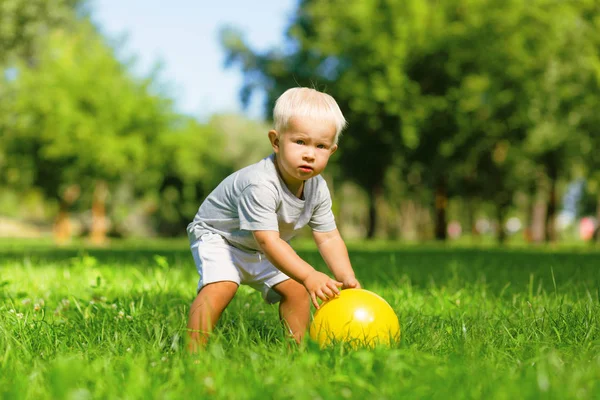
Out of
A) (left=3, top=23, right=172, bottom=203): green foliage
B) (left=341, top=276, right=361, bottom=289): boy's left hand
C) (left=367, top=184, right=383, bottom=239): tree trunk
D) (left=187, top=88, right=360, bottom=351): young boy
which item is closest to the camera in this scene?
(left=187, top=88, right=360, bottom=351): young boy

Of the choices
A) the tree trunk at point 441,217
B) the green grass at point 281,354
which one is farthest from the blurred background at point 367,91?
the green grass at point 281,354

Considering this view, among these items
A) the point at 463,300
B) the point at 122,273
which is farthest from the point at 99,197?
the point at 463,300

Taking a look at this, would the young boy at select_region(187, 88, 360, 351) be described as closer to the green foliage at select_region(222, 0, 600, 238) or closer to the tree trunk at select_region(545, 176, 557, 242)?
the green foliage at select_region(222, 0, 600, 238)

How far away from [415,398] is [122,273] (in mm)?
4934

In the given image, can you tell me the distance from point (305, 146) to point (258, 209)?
0.42 m

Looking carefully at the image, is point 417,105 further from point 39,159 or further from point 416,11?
point 39,159

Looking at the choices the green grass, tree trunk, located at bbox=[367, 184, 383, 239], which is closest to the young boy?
the green grass

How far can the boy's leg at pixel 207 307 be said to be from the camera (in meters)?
3.34

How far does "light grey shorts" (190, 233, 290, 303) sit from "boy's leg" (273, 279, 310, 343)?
0.17 ft

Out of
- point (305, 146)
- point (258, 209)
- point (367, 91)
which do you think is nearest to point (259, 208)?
point (258, 209)

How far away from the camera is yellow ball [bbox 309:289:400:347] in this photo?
3176mm

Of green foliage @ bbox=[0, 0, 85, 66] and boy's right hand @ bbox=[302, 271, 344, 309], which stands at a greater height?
green foliage @ bbox=[0, 0, 85, 66]

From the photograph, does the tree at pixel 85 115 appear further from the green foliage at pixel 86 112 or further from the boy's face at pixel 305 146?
the boy's face at pixel 305 146

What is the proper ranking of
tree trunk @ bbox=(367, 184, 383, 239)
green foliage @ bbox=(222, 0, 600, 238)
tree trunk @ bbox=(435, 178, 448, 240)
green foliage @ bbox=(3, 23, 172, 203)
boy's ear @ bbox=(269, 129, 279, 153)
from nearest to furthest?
boy's ear @ bbox=(269, 129, 279, 153)
green foliage @ bbox=(222, 0, 600, 238)
green foliage @ bbox=(3, 23, 172, 203)
tree trunk @ bbox=(435, 178, 448, 240)
tree trunk @ bbox=(367, 184, 383, 239)
